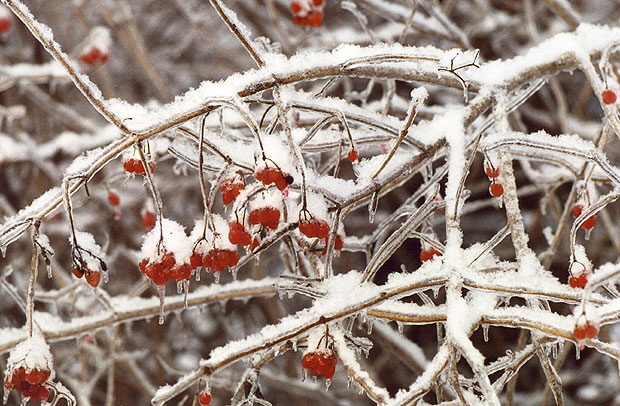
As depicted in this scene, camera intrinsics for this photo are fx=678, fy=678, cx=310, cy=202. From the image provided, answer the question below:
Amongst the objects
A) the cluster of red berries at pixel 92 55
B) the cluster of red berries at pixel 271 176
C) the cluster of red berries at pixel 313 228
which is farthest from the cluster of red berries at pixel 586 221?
the cluster of red berries at pixel 92 55

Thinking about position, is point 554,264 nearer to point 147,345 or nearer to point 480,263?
point 147,345

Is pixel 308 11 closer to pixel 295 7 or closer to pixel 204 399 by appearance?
pixel 295 7

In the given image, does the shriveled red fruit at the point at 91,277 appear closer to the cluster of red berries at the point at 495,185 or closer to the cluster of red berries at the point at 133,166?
the cluster of red berries at the point at 133,166

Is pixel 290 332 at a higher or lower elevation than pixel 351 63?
lower

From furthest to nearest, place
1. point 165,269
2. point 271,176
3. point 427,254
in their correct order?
point 427,254, point 165,269, point 271,176

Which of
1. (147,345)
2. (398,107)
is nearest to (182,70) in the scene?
(147,345)

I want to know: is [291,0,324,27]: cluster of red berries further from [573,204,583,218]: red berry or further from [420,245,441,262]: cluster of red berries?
[573,204,583,218]: red berry

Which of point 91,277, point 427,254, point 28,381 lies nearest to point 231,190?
point 91,277

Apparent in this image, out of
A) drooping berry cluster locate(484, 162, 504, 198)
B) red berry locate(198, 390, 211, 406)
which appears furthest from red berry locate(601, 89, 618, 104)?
red berry locate(198, 390, 211, 406)
